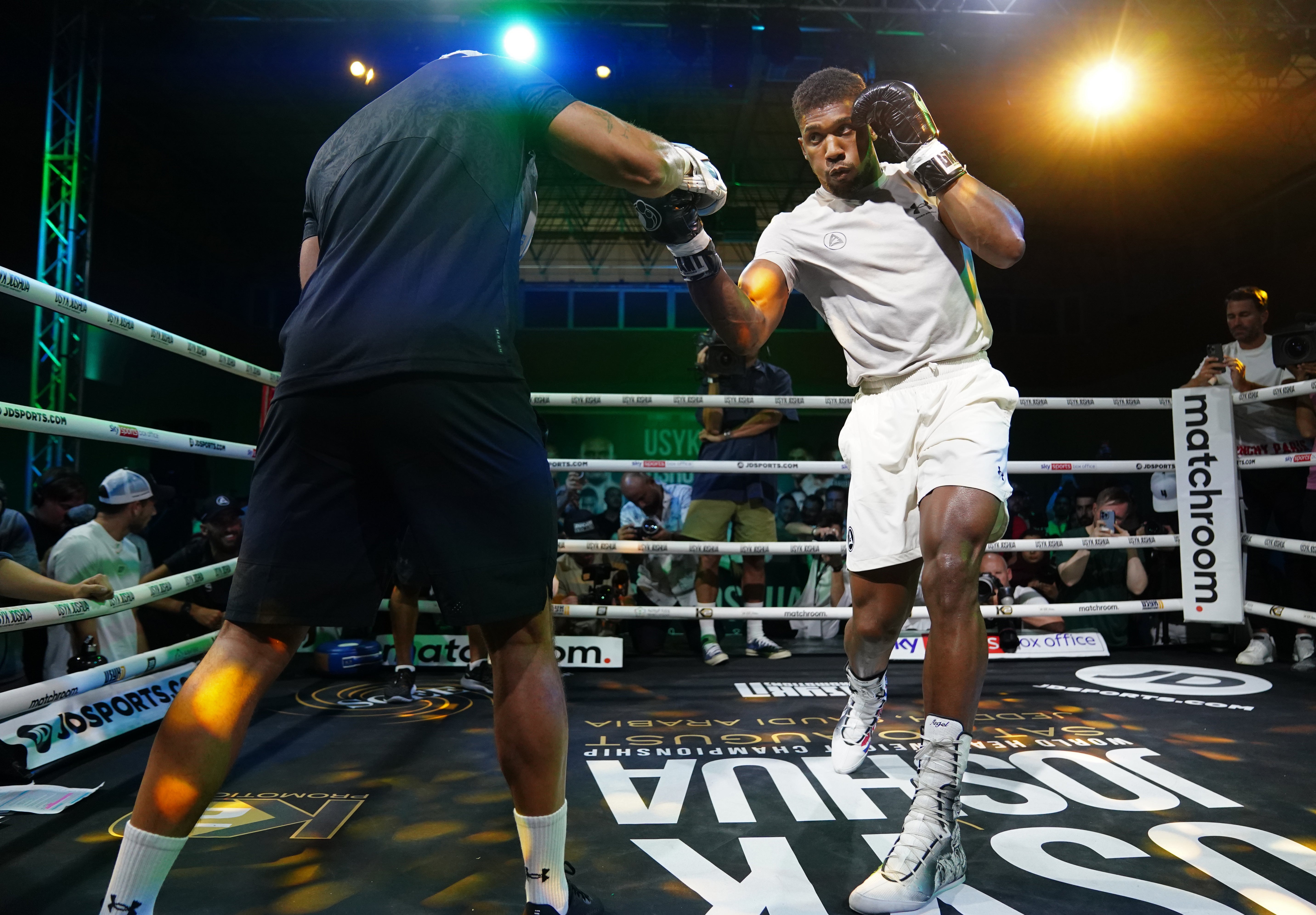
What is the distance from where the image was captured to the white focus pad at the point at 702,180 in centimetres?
138

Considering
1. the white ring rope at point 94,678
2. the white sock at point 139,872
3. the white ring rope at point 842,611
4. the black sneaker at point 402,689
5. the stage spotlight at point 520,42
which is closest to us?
the white sock at point 139,872

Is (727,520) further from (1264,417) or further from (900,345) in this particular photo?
(1264,417)

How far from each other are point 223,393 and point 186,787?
13.1 metres

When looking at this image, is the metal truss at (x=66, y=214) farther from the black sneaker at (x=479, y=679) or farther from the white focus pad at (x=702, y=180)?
the white focus pad at (x=702, y=180)

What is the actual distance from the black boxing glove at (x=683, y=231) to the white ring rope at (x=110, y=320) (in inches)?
28.8

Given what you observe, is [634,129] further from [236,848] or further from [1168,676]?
[1168,676]

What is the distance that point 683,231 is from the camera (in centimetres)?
159

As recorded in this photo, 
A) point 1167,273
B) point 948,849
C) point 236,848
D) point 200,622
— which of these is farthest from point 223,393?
point 1167,273

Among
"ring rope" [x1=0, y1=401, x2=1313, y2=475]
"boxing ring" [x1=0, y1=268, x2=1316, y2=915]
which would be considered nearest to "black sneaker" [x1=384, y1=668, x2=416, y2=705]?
"boxing ring" [x1=0, y1=268, x2=1316, y2=915]

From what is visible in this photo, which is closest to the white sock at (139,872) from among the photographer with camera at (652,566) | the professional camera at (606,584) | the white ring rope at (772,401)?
the white ring rope at (772,401)

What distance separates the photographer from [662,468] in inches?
139

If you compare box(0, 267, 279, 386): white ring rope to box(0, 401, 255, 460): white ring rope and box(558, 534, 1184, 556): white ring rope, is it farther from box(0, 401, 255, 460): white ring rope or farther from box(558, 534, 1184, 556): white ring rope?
box(558, 534, 1184, 556): white ring rope

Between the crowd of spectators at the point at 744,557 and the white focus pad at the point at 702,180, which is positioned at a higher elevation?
the white focus pad at the point at 702,180

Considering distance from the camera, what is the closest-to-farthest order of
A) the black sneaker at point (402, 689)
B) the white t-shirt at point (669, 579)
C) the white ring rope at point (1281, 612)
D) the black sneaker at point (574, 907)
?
the black sneaker at point (574, 907) → the black sneaker at point (402, 689) → the white ring rope at point (1281, 612) → the white t-shirt at point (669, 579)
